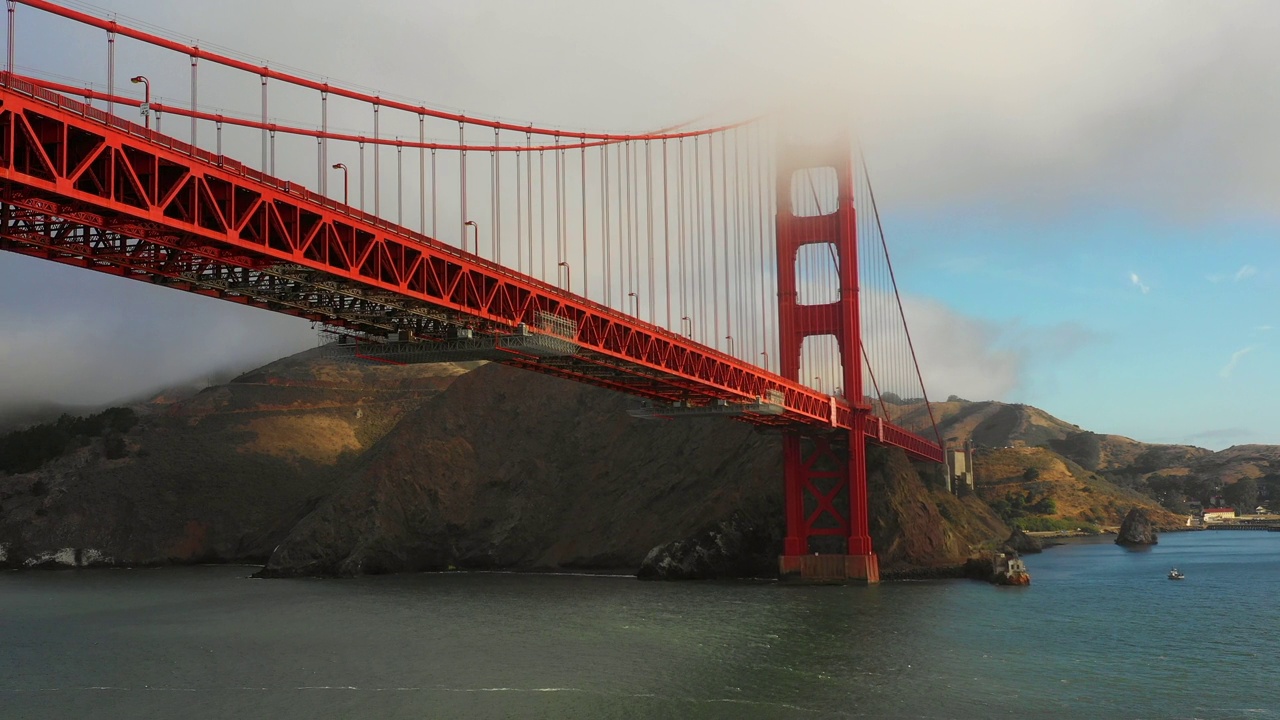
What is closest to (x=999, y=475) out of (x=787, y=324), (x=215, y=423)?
(x=787, y=324)

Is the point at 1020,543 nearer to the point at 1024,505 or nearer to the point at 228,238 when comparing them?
the point at 1024,505

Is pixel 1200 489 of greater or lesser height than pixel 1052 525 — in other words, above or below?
above

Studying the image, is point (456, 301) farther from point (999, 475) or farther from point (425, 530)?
point (999, 475)

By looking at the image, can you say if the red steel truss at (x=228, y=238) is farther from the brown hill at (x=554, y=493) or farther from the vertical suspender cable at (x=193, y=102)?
the brown hill at (x=554, y=493)

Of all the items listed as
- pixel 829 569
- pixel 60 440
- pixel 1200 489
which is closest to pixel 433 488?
pixel 829 569

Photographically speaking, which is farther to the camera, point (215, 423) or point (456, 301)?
point (215, 423)

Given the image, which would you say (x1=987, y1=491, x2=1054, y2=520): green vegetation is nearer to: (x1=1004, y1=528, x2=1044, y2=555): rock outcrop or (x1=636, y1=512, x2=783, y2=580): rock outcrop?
(x1=1004, y1=528, x2=1044, y2=555): rock outcrop
